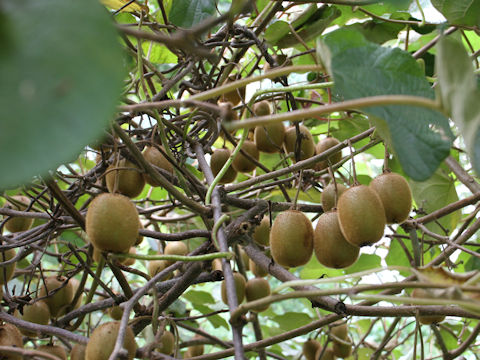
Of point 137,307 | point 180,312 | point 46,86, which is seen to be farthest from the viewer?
point 180,312

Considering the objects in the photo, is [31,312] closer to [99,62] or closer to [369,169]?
[99,62]

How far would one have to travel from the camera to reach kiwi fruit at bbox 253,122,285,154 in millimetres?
970

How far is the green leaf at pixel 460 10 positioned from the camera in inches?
33.4

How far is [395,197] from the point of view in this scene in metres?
0.71

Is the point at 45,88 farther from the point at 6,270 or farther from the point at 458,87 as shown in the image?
the point at 6,270

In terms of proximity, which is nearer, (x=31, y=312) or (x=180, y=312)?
(x=31, y=312)

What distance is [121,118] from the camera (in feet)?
2.55

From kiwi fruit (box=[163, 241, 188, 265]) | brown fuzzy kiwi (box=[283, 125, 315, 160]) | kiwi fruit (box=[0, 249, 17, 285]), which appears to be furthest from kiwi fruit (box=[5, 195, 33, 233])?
brown fuzzy kiwi (box=[283, 125, 315, 160])

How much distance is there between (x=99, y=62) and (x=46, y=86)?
0.02 metres

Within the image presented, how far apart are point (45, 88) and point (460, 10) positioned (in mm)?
819

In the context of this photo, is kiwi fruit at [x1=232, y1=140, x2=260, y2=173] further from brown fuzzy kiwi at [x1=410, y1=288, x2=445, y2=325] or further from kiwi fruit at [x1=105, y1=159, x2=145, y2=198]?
brown fuzzy kiwi at [x1=410, y1=288, x2=445, y2=325]

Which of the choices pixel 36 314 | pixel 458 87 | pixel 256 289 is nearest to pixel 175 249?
pixel 256 289

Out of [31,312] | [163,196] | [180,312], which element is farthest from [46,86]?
[163,196]

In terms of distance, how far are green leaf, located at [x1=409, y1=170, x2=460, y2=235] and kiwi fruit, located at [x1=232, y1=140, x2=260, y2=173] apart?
0.33 meters
